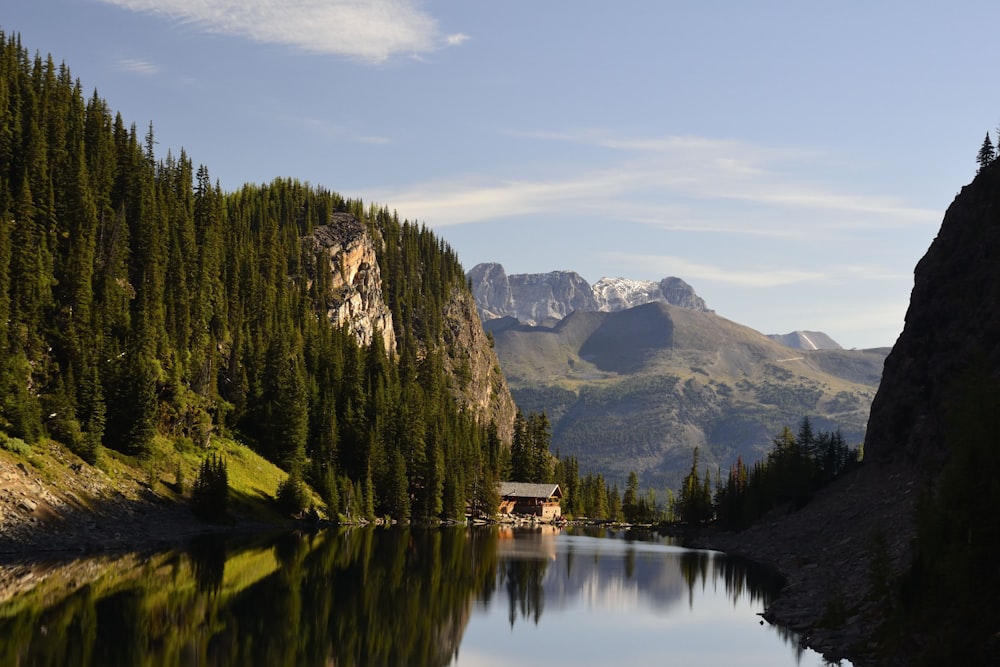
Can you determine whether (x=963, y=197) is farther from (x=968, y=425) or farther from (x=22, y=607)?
(x=22, y=607)

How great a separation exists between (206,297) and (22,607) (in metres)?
111

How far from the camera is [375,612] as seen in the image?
65.5 meters

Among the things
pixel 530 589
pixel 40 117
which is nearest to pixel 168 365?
pixel 40 117

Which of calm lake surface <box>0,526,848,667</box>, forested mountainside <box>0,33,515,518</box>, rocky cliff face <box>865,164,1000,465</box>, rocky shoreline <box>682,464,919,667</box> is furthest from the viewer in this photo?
forested mountainside <box>0,33,515,518</box>

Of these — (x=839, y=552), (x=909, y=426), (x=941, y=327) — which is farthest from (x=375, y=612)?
(x=941, y=327)

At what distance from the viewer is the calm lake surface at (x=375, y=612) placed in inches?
1992

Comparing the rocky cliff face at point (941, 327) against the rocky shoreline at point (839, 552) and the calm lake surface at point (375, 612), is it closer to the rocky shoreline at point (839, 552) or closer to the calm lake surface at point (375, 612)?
the rocky shoreline at point (839, 552)

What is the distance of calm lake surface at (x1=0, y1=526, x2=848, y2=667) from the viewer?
1992 inches

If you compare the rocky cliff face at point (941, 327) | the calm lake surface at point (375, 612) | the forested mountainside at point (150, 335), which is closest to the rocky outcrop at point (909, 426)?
the rocky cliff face at point (941, 327)

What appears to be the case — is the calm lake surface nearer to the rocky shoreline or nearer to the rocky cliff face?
the rocky shoreline

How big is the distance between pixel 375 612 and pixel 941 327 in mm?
77776

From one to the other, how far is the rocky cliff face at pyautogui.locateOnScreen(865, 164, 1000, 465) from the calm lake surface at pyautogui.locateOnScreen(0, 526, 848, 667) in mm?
25755

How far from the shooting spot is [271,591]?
69.6 m

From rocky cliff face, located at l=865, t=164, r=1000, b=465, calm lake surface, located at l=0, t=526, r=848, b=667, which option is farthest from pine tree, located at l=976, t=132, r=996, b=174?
calm lake surface, located at l=0, t=526, r=848, b=667
